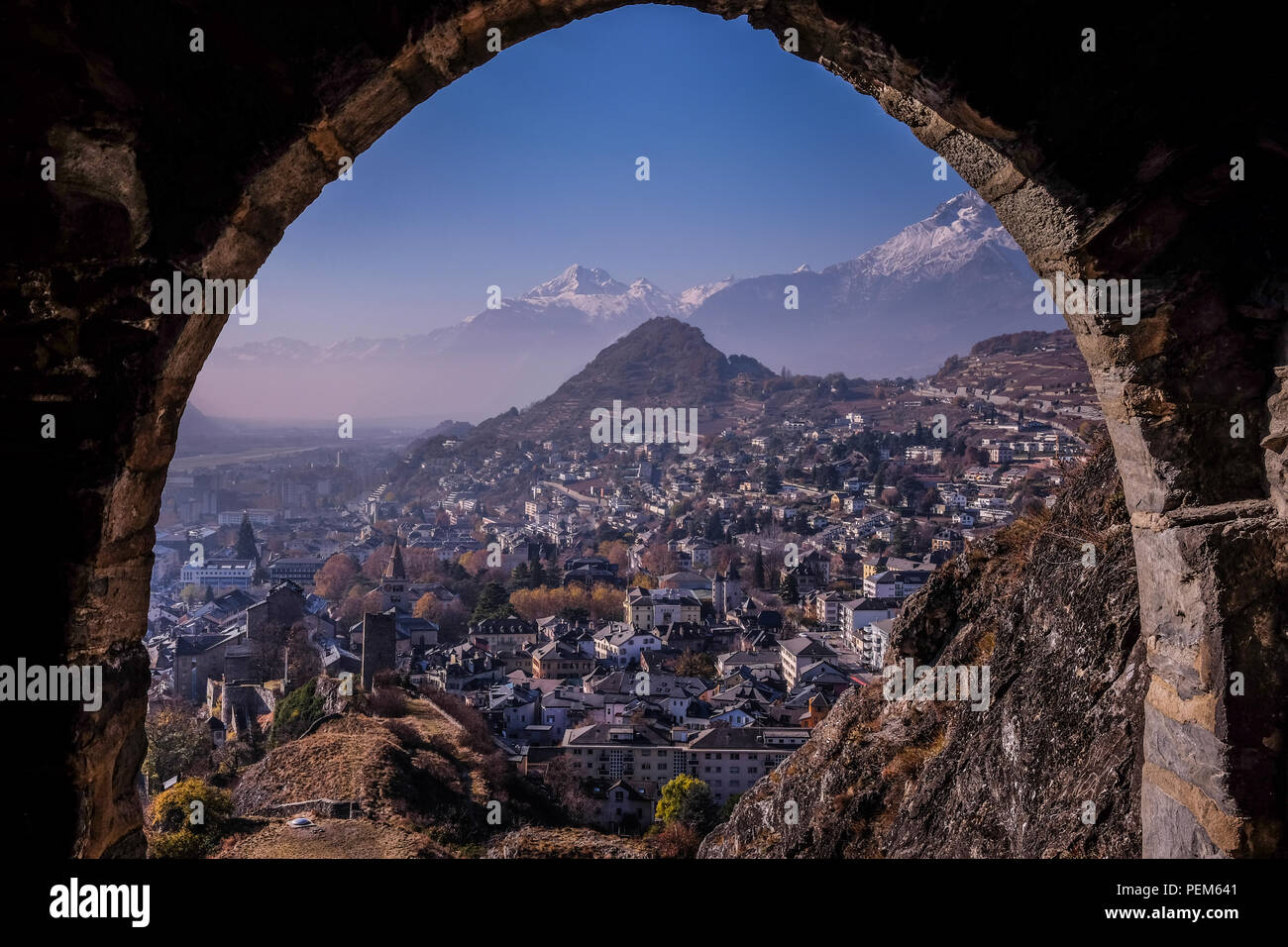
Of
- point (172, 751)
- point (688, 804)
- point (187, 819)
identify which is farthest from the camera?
point (172, 751)

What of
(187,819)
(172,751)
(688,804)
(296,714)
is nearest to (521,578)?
(296,714)

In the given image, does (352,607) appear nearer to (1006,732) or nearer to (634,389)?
(1006,732)

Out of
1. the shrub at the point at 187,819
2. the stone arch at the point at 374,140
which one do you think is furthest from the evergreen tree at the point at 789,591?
the stone arch at the point at 374,140

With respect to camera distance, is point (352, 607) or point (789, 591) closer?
→ point (789, 591)

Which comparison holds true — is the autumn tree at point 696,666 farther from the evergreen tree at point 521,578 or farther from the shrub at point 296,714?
the evergreen tree at point 521,578

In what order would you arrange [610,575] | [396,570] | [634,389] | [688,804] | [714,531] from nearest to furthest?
1. [688,804]
2. [396,570]
3. [610,575]
4. [714,531]
5. [634,389]

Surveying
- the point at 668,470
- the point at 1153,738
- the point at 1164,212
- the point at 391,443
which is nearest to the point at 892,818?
the point at 1153,738
